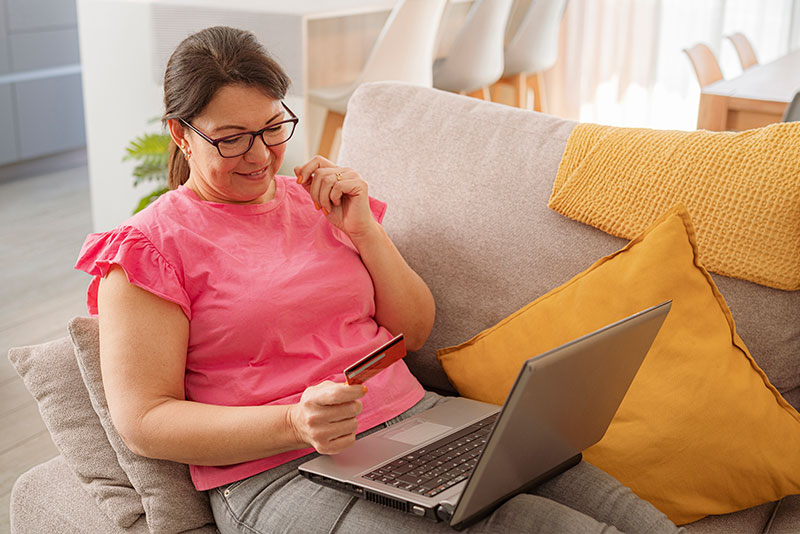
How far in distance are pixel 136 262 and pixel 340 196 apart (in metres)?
0.35

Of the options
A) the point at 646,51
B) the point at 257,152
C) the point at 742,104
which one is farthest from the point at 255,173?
the point at 646,51

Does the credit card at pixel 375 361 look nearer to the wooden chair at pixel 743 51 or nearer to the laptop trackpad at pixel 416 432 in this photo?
the laptop trackpad at pixel 416 432

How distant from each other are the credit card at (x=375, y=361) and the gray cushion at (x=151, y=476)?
0.34 metres

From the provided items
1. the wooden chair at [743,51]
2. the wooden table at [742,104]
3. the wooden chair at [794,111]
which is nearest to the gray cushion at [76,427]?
the wooden chair at [794,111]

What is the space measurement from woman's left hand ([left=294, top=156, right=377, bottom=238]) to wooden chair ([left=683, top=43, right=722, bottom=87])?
2.19 meters

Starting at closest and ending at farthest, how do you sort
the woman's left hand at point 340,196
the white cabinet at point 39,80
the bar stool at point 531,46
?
the woman's left hand at point 340,196, the bar stool at point 531,46, the white cabinet at point 39,80

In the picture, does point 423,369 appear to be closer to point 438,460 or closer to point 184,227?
point 438,460

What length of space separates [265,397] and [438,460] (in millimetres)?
269

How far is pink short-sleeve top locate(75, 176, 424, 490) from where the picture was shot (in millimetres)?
1204

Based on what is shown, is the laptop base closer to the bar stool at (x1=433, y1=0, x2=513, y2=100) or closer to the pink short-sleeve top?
the pink short-sleeve top

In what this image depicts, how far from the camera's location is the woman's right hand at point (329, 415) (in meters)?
1.04

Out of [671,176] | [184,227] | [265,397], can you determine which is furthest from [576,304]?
[184,227]

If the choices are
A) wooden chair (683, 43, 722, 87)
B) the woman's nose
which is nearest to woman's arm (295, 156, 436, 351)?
the woman's nose

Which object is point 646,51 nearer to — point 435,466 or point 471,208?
point 471,208
